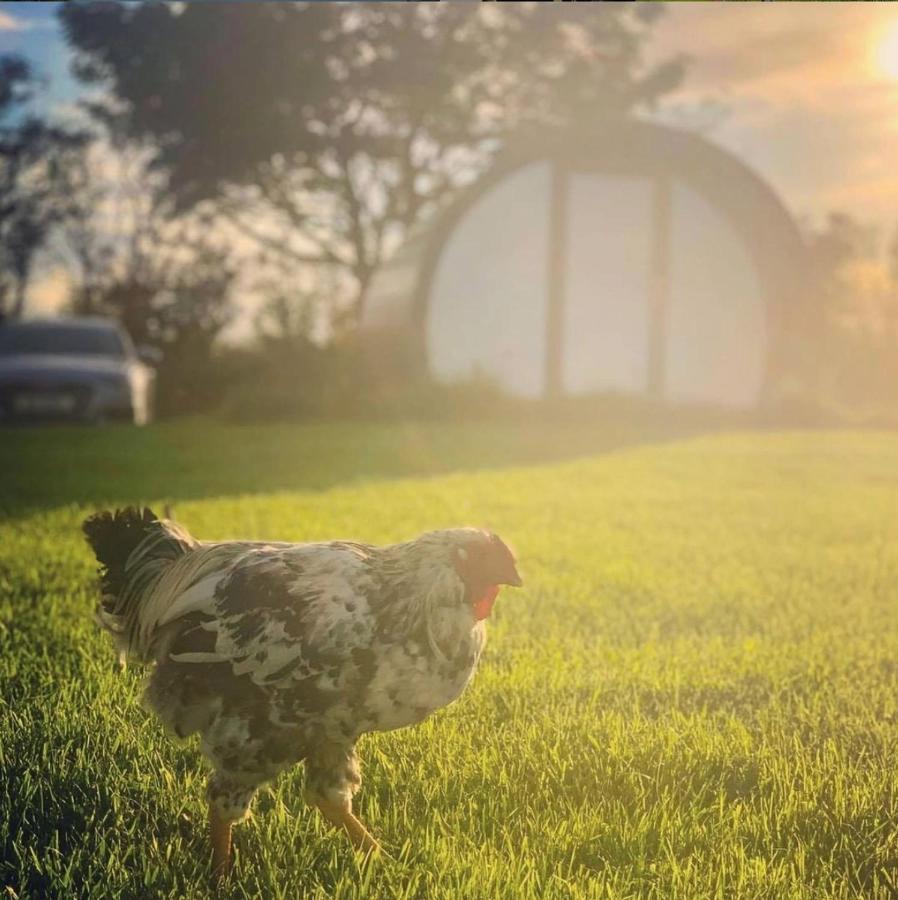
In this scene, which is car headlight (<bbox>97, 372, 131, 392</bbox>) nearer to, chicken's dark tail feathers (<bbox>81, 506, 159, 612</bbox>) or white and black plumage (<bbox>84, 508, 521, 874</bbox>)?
chicken's dark tail feathers (<bbox>81, 506, 159, 612</bbox>)

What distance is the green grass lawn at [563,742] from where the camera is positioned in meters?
3.21

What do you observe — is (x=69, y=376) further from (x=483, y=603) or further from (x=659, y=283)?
(x=483, y=603)

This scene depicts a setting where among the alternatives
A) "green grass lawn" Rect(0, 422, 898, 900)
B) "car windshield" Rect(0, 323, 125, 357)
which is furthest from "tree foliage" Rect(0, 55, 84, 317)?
"green grass lawn" Rect(0, 422, 898, 900)

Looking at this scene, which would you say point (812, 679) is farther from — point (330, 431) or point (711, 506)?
point (330, 431)

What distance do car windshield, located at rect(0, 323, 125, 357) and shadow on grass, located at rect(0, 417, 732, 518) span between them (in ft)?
5.95

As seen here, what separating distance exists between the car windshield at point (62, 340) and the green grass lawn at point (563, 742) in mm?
10523

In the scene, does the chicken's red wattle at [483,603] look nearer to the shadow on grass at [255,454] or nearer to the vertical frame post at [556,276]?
the shadow on grass at [255,454]

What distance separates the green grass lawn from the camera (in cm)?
321

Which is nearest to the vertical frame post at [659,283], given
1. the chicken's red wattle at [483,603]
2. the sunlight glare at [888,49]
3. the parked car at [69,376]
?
the parked car at [69,376]

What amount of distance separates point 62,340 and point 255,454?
7045mm

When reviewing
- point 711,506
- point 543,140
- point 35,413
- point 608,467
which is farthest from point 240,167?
point 711,506

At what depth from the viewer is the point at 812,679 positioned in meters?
5.28

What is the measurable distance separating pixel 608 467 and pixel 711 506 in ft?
10.7

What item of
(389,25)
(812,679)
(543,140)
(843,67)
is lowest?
(812,679)
